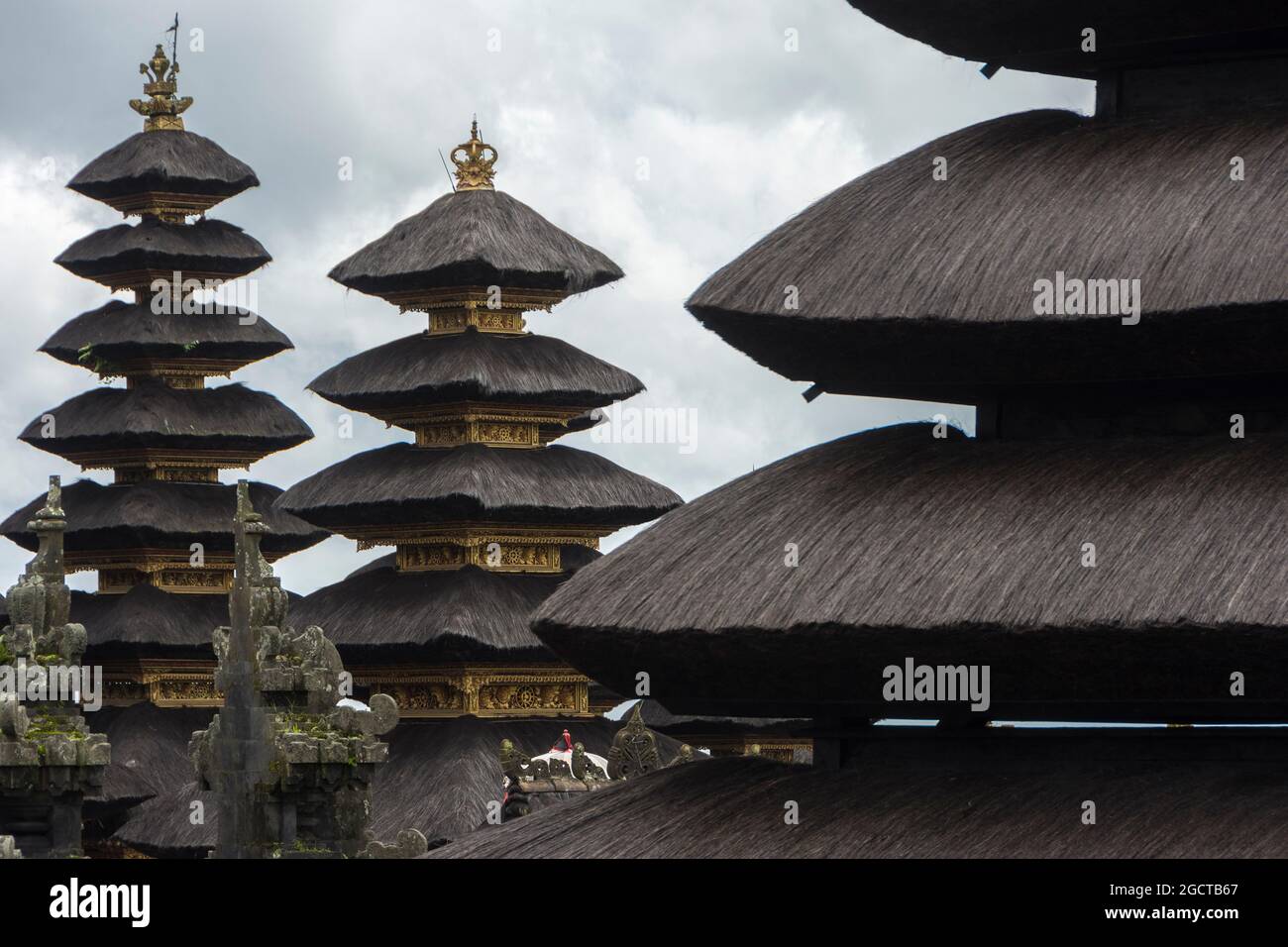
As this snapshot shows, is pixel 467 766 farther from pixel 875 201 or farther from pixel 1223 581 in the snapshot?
pixel 1223 581

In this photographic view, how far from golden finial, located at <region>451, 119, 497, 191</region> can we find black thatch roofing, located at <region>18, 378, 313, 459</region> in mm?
8409

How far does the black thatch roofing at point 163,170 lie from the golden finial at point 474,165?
8481 mm

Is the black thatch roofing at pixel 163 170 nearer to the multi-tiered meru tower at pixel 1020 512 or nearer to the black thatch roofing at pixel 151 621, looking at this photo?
the black thatch roofing at pixel 151 621

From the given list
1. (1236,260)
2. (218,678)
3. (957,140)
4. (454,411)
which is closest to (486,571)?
(454,411)

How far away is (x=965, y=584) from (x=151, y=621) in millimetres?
33268

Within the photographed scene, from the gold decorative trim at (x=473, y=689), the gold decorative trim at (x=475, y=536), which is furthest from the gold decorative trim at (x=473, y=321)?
the gold decorative trim at (x=473, y=689)

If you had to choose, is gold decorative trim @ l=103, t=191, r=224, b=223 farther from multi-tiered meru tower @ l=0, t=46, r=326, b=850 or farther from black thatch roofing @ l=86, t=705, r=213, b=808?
black thatch roofing @ l=86, t=705, r=213, b=808

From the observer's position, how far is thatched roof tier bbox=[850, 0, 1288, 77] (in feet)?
70.8

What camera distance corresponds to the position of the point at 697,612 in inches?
803

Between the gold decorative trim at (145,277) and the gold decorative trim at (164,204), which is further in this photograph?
the gold decorative trim at (164,204)

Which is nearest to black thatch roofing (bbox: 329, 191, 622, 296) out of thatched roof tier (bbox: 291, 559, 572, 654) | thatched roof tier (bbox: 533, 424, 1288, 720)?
thatched roof tier (bbox: 291, 559, 572, 654)

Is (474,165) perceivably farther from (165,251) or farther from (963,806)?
(963,806)

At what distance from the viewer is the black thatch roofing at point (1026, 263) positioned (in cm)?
2005

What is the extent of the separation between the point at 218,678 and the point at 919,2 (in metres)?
11.1
